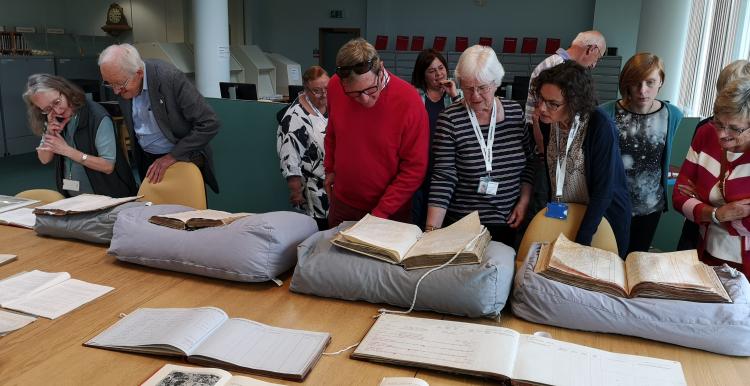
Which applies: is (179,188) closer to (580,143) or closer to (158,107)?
(158,107)

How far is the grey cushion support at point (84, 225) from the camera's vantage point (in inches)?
79.8

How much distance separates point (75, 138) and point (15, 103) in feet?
19.0

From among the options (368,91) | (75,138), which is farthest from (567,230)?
(75,138)

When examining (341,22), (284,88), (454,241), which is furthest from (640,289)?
(341,22)

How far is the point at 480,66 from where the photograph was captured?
1.94 metres

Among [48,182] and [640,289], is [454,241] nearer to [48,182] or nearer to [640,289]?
Result: [640,289]

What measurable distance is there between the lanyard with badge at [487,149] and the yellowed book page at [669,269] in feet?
1.91

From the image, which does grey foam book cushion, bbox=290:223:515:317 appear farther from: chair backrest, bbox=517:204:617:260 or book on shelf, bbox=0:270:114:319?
book on shelf, bbox=0:270:114:319

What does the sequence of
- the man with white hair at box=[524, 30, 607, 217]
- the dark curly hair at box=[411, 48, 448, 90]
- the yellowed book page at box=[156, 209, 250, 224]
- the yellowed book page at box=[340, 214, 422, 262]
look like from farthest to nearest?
the dark curly hair at box=[411, 48, 448, 90] → the man with white hair at box=[524, 30, 607, 217] → the yellowed book page at box=[156, 209, 250, 224] → the yellowed book page at box=[340, 214, 422, 262]

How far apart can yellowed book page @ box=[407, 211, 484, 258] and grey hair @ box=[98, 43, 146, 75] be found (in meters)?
1.70

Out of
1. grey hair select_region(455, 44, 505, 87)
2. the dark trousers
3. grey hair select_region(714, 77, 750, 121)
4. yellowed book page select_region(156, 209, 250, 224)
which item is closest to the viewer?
grey hair select_region(714, 77, 750, 121)

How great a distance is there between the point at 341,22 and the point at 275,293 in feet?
37.4

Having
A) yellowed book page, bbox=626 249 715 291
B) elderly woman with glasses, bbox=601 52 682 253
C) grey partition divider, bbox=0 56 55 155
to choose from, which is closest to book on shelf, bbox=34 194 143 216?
yellowed book page, bbox=626 249 715 291

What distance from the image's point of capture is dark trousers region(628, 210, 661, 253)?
2.48 m
